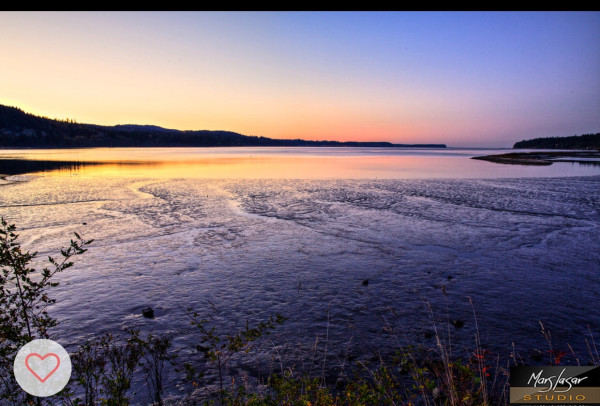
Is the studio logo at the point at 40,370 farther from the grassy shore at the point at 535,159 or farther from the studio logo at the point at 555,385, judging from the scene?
the grassy shore at the point at 535,159

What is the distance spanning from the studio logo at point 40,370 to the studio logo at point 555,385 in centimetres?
518

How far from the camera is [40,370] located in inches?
181

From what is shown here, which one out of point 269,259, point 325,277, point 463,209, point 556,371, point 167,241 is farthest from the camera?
point 463,209

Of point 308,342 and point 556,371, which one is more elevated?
point 556,371

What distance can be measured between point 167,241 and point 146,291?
15.3ft

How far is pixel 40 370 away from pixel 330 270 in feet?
24.4

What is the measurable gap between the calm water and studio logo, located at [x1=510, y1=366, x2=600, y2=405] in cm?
357

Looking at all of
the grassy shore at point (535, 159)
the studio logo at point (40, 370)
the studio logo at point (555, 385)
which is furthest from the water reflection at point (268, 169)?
the studio logo at point (555, 385)

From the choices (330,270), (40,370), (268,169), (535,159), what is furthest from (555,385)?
(535,159)

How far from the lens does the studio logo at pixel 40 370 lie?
409 centimetres

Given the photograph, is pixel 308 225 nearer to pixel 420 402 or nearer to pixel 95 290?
pixel 95 290

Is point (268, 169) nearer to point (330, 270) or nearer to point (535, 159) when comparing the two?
point (330, 270)

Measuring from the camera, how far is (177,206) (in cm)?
2020

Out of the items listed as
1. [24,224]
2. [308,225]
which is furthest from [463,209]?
[24,224]
